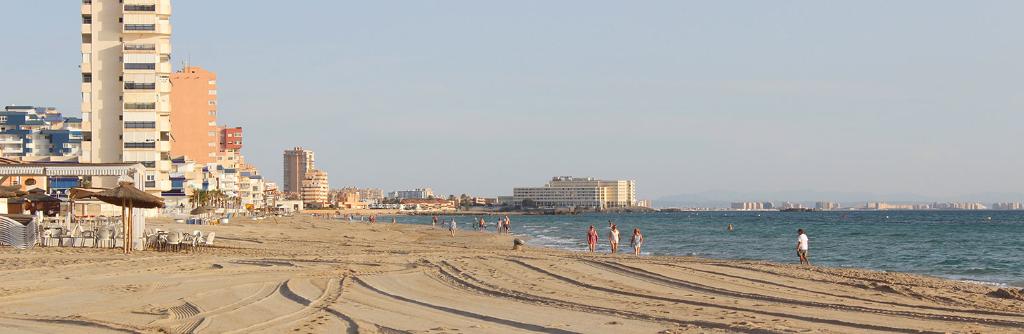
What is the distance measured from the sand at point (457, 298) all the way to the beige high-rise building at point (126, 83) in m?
54.8

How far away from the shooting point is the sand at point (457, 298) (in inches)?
452

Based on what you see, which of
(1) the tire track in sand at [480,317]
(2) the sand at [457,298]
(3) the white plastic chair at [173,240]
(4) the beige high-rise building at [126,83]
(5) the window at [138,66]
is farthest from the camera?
(5) the window at [138,66]

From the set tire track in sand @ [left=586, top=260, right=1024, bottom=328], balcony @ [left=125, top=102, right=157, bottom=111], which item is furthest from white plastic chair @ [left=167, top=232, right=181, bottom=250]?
balcony @ [left=125, top=102, right=157, bottom=111]

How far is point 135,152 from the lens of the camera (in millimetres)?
74000

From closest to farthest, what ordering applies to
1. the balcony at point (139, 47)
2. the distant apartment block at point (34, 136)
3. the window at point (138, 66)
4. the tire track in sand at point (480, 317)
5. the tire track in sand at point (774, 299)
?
the tire track in sand at point (480, 317), the tire track in sand at point (774, 299), the window at point (138, 66), the balcony at point (139, 47), the distant apartment block at point (34, 136)

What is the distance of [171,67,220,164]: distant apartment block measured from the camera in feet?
404

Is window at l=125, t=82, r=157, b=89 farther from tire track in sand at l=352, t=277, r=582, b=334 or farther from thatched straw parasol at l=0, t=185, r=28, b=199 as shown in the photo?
tire track in sand at l=352, t=277, r=582, b=334

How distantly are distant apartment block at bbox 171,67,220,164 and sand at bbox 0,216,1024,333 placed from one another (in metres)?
106

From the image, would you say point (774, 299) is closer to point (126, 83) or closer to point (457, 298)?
point (457, 298)

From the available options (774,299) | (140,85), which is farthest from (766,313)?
(140,85)

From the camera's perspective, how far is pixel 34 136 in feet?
506

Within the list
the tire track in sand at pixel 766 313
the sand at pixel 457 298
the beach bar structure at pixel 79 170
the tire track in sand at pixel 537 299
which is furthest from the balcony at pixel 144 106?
the tire track in sand at pixel 766 313

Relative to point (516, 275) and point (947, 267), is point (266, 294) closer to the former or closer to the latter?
point (516, 275)

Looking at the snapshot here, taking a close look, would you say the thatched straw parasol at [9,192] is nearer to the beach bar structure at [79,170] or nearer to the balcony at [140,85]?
the beach bar structure at [79,170]
